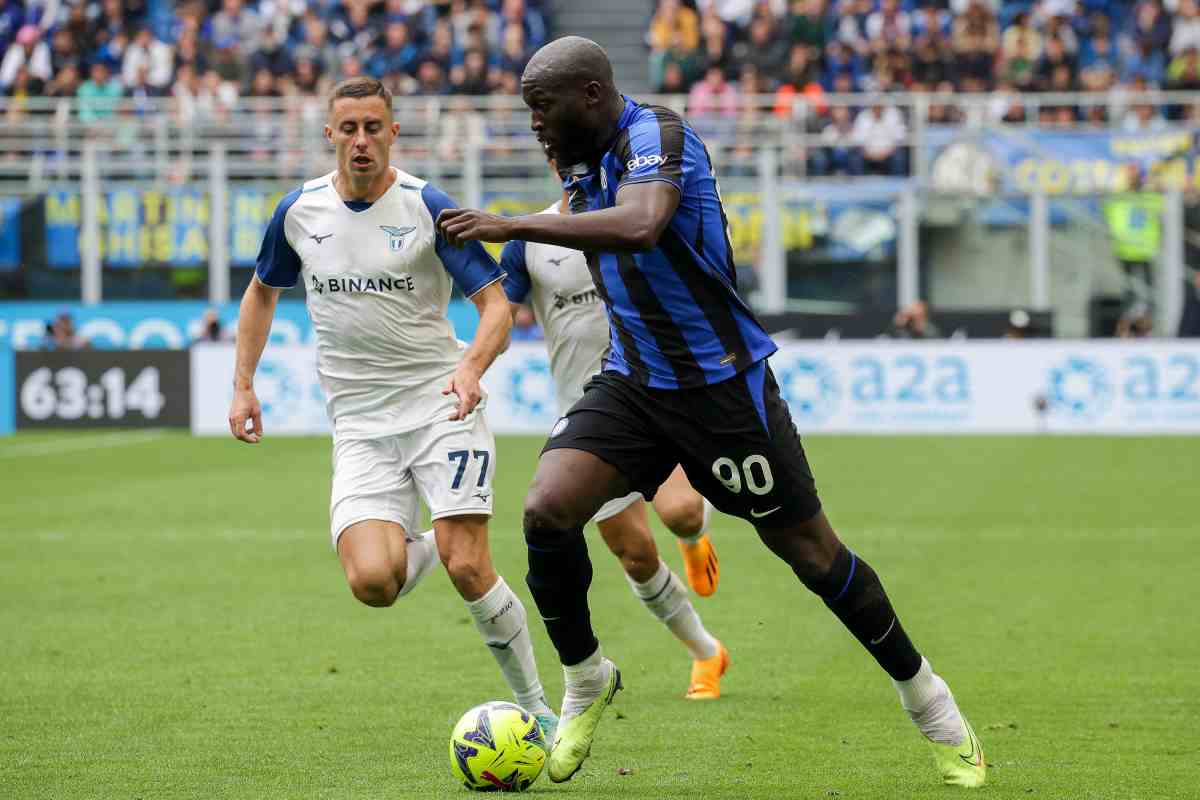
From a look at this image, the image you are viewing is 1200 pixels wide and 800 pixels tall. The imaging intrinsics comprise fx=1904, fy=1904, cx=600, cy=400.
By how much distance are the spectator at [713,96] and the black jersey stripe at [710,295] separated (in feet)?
69.0

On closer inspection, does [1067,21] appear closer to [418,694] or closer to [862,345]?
[862,345]

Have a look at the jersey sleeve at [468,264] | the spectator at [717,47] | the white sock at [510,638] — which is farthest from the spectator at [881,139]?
the white sock at [510,638]

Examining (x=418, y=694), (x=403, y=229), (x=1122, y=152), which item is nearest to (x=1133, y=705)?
(x=418, y=694)

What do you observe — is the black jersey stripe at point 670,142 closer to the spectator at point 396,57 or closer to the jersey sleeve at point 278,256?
the jersey sleeve at point 278,256

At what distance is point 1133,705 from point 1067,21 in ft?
74.2

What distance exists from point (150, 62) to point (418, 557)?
77.5ft

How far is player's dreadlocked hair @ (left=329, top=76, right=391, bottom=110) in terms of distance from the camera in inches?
256

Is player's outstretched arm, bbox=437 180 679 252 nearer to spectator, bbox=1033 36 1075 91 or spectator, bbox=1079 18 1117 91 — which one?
spectator, bbox=1033 36 1075 91

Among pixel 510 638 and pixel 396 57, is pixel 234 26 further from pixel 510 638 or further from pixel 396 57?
pixel 510 638

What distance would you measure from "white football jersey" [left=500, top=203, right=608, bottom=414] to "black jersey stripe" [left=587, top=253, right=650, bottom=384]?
2.14 metres

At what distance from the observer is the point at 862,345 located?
22281mm

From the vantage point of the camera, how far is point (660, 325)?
5648 millimetres

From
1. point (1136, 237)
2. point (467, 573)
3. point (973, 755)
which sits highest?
point (1136, 237)

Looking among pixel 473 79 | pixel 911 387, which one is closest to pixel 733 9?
pixel 473 79
